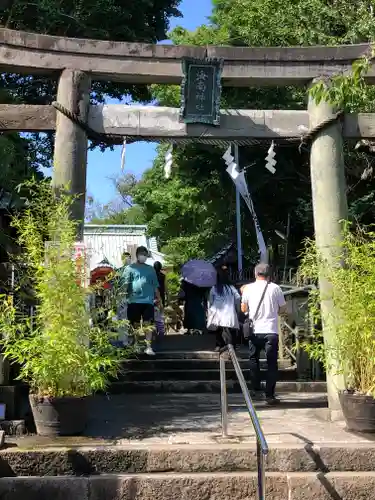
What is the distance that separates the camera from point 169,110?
22.6 ft

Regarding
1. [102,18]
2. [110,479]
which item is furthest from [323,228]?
[102,18]

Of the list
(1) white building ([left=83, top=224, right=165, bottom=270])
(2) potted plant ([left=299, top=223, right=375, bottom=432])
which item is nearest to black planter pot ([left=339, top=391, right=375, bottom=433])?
(2) potted plant ([left=299, top=223, right=375, bottom=432])

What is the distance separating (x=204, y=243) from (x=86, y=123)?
51.8 ft

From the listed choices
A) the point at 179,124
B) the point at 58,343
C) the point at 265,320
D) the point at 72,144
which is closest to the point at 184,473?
the point at 58,343

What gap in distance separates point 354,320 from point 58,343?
2778mm

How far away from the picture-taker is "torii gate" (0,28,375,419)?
6.49 metres

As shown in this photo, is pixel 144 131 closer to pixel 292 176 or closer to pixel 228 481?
pixel 228 481

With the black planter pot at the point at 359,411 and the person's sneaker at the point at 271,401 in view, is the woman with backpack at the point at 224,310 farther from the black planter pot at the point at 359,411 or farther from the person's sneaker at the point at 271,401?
the black planter pot at the point at 359,411

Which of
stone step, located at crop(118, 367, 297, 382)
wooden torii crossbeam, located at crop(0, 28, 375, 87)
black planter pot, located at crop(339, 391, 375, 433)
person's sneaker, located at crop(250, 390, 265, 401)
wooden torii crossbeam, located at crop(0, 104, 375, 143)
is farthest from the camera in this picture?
stone step, located at crop(118, 367, 297, 382)

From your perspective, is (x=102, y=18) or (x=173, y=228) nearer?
(x=102, y=18)

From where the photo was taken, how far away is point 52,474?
4.60m

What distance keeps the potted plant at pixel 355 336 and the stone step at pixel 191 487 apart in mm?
756

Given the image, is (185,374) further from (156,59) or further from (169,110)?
(156,59)

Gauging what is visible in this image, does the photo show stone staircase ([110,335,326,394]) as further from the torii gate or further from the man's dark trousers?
the torii gate
